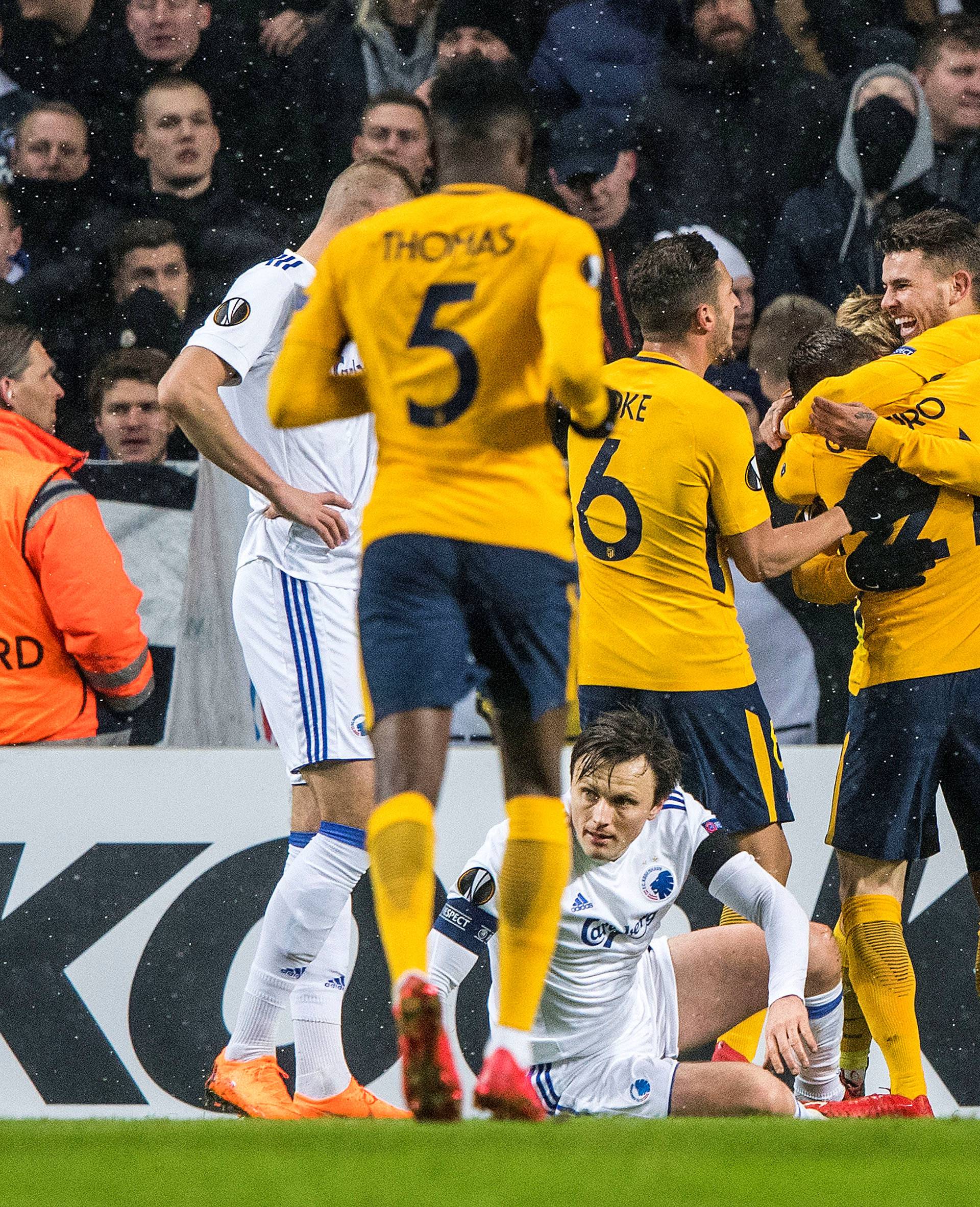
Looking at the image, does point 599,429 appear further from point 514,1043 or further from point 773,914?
point 773,914

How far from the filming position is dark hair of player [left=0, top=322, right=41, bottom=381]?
4758mm

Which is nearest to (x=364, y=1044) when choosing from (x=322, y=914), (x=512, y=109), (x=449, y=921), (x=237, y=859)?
(x=237, y=859)

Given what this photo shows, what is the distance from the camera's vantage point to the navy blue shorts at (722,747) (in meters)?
3.65

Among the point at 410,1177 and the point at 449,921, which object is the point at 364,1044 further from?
the point at 410,1177

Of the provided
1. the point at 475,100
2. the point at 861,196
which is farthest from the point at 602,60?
the point at 475,100

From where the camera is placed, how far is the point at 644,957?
3672 mm

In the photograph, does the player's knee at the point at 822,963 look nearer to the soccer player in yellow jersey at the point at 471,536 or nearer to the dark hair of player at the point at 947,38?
the soccer player in yellow jersey at the point at 471,536

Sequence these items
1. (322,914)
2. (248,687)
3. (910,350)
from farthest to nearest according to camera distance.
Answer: (248,687)
(910,350)
(322,914)

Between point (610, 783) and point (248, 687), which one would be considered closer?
point (610, 783)

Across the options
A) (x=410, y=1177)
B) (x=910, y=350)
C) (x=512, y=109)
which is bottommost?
(x=410, y=1177)

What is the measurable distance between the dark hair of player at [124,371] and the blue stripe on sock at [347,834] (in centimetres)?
→ 255

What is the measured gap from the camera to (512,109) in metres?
2.36

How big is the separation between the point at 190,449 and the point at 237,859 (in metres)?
1.77

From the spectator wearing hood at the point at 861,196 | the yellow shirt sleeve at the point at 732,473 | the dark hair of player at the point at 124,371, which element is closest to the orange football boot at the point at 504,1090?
the yellow shirt sleeve at the point at 732,473
